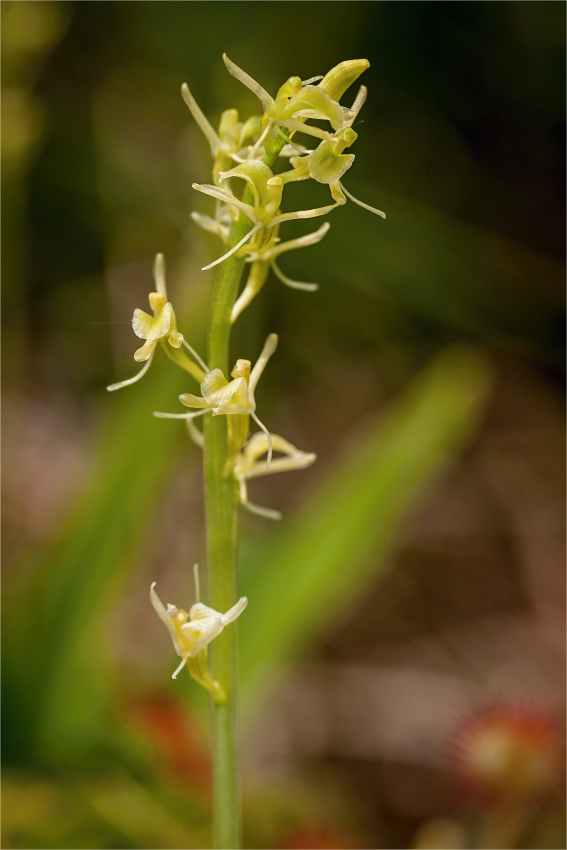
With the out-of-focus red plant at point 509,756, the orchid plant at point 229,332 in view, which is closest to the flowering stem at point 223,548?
the orchid plant at point 229,332

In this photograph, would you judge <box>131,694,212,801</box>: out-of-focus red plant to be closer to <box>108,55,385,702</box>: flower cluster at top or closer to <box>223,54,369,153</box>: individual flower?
<box>108,55,385,702</box>: flower cluster at top

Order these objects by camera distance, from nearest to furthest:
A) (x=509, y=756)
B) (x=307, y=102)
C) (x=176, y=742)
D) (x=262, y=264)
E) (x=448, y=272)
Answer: (x=307, y=102) < (x=262, y=264) < (x=509, y=756) < (x=176, y=742) < (x=448, y=272)

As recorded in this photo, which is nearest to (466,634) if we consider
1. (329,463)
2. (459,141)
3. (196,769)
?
(329,463)

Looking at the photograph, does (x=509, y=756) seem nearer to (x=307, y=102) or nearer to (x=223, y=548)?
(x=223, y=548)

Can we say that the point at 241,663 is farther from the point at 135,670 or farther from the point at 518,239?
the point at 518,239

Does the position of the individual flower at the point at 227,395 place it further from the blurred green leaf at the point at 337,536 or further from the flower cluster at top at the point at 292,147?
the blurred green leaf at the point at 337,536

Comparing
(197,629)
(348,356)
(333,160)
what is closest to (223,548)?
(197,629)
